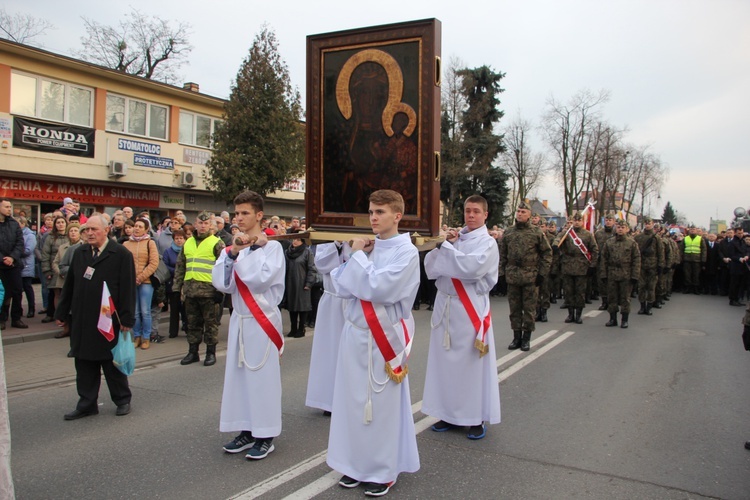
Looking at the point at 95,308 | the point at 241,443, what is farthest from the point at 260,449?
the point at 95,308

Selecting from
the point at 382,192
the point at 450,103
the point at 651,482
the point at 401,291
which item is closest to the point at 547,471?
the point at 651,482

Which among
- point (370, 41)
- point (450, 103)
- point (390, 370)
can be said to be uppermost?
point (450, 103)

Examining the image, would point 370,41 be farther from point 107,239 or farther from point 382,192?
point 107,239

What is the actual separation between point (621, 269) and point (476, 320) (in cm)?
757

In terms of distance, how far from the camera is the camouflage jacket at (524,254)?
942cm

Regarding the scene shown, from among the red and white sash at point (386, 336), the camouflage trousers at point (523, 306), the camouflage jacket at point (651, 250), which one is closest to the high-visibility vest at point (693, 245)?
the camouflage jacket at point (651, 250)

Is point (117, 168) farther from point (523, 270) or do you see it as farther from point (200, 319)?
point (523, 270)

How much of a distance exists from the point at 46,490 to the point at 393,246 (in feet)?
9.74

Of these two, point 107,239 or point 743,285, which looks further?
point 743,285

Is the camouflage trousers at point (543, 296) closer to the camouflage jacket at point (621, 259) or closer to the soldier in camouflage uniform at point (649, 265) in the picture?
the camouflage jacket at point (621, 259)

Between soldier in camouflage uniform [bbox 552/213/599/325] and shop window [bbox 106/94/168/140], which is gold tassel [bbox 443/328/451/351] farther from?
shop window [bbox 106/94/168/140]

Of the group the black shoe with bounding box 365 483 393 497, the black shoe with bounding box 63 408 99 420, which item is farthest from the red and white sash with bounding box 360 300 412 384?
the black shoe with bounding box 63 408 99 420

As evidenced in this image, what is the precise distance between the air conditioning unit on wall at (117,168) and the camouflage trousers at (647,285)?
58.1 feet

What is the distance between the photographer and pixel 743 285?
59.3 ft
